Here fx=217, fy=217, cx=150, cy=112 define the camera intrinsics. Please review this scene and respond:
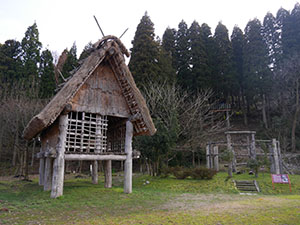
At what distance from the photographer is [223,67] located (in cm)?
3234

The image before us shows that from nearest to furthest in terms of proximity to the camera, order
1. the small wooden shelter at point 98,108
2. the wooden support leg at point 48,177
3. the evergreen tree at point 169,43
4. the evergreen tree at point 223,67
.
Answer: the small wooden shelter at point 98,108 < the wooden support leg at point 48,177 < the evergreen tree at point 223,67 < the evergreen tree at point 169,43

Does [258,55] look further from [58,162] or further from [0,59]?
[0,59]

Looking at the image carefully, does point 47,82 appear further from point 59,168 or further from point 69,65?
point 59,168

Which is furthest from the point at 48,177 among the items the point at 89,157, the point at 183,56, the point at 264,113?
the point at 264,113

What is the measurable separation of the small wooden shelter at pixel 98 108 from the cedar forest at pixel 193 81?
22.7ft

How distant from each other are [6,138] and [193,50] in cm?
2581

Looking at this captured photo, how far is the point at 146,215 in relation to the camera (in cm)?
646

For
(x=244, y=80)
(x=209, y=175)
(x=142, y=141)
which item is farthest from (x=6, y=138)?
(x=244, y=80)

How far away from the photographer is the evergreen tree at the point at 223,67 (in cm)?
3203

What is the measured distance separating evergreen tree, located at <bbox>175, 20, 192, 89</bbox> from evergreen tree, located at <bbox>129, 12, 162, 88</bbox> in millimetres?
6039

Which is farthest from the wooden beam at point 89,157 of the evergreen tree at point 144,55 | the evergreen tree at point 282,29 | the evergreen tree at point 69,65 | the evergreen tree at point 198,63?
the evergreen tree at point 282,29

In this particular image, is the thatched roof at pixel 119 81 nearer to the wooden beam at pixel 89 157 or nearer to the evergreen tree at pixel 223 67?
the wooden beam at pixel 89 157

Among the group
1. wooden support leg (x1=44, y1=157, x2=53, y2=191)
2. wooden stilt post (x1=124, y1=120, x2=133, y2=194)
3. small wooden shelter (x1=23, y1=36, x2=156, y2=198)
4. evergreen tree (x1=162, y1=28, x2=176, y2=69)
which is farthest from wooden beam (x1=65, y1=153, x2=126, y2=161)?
evergreen tree (x1=162, y1=28, x2=176, y2=69)

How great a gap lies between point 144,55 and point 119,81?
15092 millimetres
